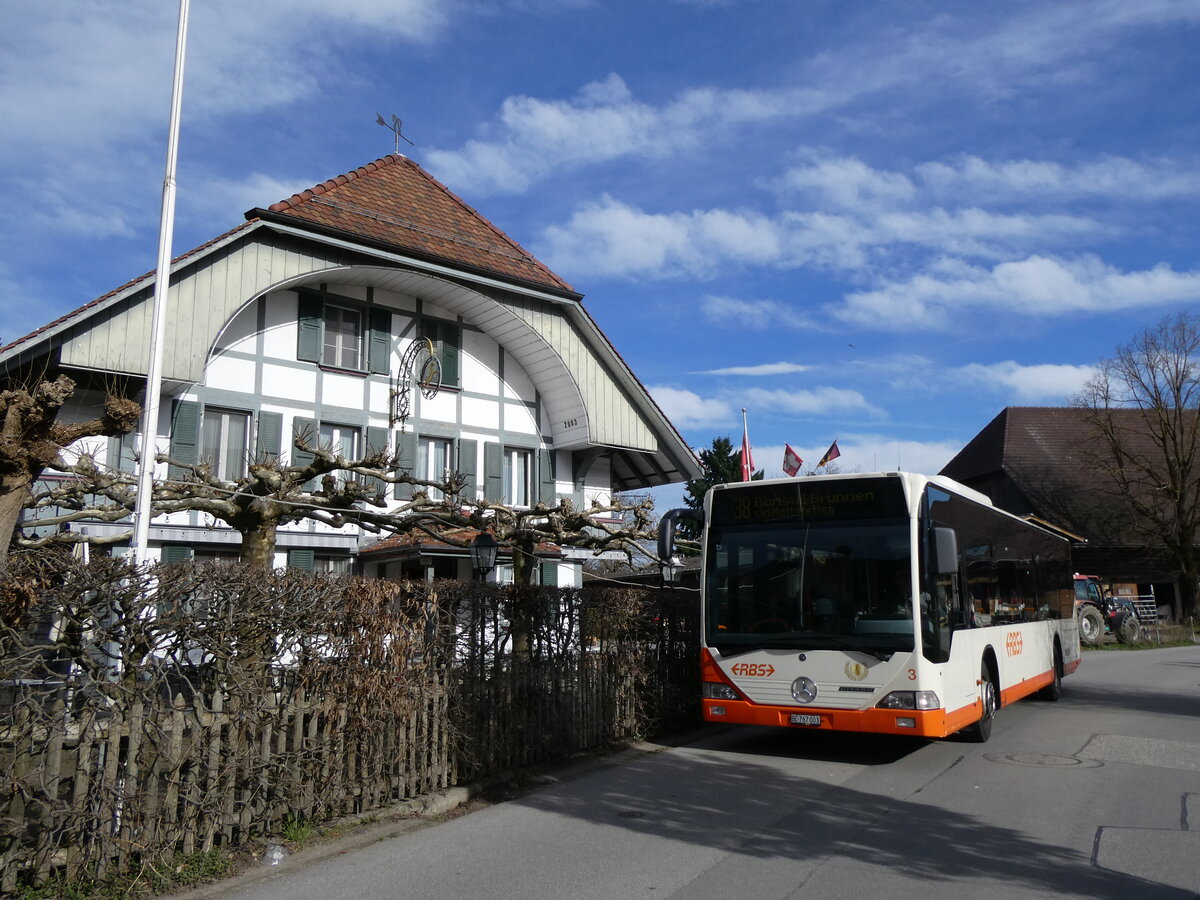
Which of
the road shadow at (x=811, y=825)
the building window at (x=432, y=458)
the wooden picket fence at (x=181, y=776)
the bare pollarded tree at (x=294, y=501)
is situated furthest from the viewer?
the building window at (x=432, y=458)

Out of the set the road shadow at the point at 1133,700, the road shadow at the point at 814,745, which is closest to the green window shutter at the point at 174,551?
the road shadow at the point at 814,745

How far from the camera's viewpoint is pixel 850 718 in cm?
982

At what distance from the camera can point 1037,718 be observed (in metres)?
13.9

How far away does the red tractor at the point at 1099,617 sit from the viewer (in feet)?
110

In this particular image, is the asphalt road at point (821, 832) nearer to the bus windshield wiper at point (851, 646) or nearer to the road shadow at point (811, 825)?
the road shadow at point (811, 825)

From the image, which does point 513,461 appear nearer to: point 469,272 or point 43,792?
point 469,272

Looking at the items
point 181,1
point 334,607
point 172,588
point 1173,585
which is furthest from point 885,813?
point 1173,585

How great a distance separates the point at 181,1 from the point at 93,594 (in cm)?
711

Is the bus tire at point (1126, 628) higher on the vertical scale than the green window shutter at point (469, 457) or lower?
lower

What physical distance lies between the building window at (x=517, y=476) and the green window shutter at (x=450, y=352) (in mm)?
2328

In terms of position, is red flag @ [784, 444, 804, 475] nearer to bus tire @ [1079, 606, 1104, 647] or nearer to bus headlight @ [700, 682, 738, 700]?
bus headlight @ [700, 682, 738, 700]

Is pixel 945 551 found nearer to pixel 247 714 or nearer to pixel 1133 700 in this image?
pixel 247 714

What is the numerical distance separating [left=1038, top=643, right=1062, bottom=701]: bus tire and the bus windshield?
765 cm

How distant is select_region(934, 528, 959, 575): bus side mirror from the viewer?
9797 mm
